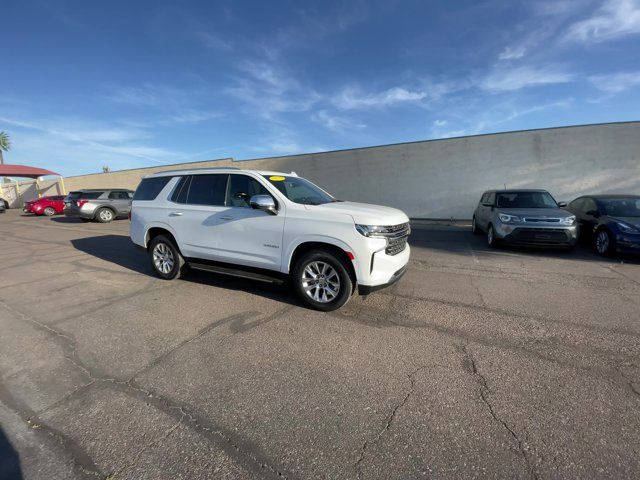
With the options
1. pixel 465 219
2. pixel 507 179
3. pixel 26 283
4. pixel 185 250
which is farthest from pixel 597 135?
pixel 26 283

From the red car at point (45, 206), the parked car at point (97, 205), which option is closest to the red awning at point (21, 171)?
the red car at point (45, 206)

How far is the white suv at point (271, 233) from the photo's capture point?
156 inches

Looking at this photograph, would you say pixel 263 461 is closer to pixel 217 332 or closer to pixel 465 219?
pixel 217 332

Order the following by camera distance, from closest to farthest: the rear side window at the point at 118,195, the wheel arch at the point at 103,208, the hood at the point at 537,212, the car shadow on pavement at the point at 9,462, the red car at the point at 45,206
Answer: the car shadow on pavement at the point at 9,462
the hood at the point at 537,212
the wheel arch at the point at 103,208
the rear side window at the point at 118,195
the red car at the point at 45,206

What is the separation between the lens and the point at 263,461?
6.39 ft

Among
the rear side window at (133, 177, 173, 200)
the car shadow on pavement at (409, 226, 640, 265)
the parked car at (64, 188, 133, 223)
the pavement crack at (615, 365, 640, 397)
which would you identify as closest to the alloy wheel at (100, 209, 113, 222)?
the parked car at (64, 188, 133, 223)

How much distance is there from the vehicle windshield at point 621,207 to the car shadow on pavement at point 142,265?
28.4ft

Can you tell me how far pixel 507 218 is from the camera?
7.90 meters

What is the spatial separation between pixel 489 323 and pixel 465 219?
13140mm

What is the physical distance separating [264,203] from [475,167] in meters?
14.2

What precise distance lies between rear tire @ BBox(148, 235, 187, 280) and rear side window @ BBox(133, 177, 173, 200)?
800mm

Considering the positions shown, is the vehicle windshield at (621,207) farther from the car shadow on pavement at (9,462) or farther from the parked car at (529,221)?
the car shadow on pavement at (9,462)

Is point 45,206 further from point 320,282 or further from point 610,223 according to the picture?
point 610,223

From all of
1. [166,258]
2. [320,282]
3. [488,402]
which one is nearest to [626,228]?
[488,402]
